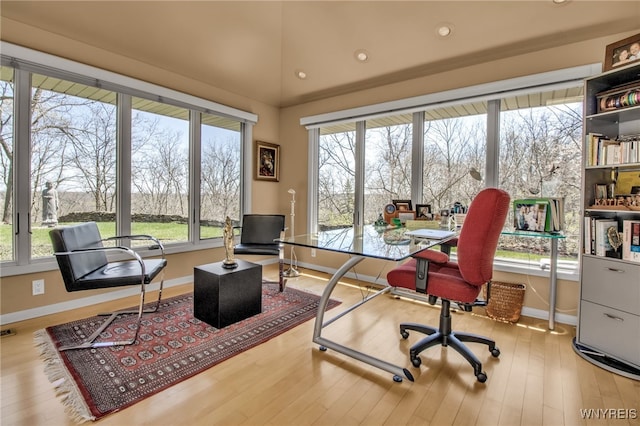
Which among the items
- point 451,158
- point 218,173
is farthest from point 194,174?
Answer: point 451,158

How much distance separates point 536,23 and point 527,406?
280 cm

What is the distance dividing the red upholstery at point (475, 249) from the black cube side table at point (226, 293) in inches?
61.2

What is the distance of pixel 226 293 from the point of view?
100 inches

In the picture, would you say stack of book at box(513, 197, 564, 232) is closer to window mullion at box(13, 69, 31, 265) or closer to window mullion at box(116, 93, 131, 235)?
window mullion at box(116, 93, 131, 235)

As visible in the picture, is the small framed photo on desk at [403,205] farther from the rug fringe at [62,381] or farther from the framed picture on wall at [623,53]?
the rug fringe at [62,381]

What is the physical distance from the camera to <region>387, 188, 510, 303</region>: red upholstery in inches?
68.6

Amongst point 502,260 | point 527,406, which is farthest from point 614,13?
point 527,406

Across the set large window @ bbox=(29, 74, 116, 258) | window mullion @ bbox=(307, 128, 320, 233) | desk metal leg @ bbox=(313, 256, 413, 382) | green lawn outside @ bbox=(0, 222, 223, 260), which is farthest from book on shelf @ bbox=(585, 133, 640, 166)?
large window @ bbox=(29, 74, 116, 258)

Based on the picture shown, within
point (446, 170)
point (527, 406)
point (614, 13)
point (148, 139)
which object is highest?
point (614, 13)

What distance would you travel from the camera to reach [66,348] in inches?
83.9

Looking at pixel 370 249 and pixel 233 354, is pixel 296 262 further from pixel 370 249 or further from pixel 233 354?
pixel 370 249

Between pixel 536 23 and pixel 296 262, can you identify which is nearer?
pixel 536 23

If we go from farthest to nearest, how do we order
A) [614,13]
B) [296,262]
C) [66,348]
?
1. [296,262]
2. [614,13]
3. [66,348]

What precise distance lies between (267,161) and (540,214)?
3546 mm
